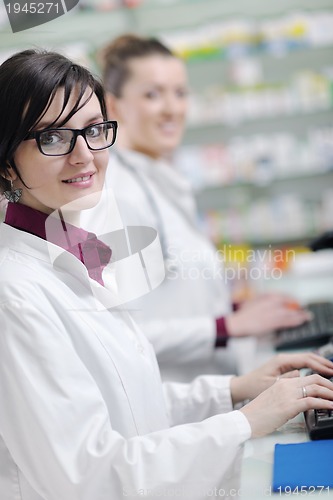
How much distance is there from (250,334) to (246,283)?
1006mm

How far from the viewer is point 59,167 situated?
98cm

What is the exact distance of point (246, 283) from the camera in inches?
111

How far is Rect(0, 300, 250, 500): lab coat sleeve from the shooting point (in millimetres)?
891

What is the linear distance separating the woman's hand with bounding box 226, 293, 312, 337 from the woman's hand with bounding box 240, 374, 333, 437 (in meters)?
0.71

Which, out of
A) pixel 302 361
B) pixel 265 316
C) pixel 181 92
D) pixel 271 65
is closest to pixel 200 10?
pixel 271 65

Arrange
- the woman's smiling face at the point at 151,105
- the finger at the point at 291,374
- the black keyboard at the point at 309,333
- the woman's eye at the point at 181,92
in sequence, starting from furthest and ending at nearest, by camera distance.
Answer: the woman's eye at the point at 181,92 → the woman's smiling face at the point at 151,105 → the black keyboard at the point at 309,333 → the finger at the point at 291,374

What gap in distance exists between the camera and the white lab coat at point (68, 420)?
893 mm

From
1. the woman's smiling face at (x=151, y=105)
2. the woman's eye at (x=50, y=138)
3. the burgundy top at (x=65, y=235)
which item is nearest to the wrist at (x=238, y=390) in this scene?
the burgundy top at (x=65, y=235)

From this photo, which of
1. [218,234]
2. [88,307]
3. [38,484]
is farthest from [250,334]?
[218,234]

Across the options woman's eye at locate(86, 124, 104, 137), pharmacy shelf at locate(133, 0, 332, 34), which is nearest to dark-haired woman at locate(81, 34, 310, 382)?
woman's eye at locate(86, 124, 104, 137)

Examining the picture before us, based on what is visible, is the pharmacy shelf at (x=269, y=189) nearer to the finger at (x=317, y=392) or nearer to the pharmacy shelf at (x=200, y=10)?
the pharmacy shelf at (x=200, y=10)

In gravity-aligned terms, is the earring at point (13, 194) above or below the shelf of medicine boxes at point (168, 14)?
above

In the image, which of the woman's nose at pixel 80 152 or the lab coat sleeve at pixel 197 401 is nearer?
the woman's nose at pixel 80 152

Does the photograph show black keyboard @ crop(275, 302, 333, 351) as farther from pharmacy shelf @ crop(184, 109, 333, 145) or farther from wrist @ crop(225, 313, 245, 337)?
pharmacy shelf @ crop(184, 109, 333, 145)
